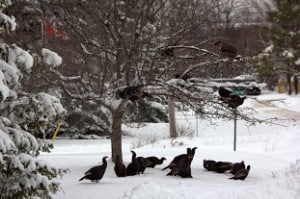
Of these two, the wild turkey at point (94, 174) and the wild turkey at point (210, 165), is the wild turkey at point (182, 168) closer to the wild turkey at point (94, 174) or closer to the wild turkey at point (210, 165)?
the wild turkey at point (210, 165)

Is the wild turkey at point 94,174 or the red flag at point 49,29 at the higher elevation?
the red flag at point 49,29

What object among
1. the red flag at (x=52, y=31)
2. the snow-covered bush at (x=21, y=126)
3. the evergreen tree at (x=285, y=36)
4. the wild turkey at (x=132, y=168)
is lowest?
the wild turkey at (x=132, y=168)

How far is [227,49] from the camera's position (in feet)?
26.8

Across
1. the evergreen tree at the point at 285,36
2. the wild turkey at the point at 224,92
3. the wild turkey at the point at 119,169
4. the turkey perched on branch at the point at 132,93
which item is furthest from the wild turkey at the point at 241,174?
the evergreen tree at the point at 285,36

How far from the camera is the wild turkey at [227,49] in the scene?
26.5ft

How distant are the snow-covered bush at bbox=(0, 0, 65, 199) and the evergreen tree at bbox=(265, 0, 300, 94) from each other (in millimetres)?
26994

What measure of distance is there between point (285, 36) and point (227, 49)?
81.8ft

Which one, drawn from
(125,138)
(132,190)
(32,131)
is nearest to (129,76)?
(132,190)

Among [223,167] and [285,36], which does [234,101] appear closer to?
[223,167]

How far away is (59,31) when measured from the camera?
8.75 m

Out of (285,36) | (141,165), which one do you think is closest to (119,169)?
(141,165)

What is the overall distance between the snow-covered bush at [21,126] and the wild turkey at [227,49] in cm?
342

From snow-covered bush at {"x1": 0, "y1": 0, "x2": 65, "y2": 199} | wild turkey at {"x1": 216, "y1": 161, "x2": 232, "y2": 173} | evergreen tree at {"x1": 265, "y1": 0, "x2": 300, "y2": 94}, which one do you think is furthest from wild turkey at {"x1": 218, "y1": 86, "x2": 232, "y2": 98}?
evergreen tree at {"x1": 265, "y1": 0, "x2": 300, "y2": 94}

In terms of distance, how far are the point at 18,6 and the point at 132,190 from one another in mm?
2851
